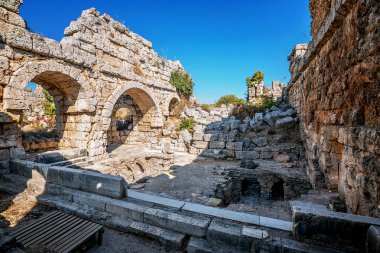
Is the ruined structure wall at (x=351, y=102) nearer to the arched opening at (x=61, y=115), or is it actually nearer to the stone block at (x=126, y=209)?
the stone block at (x=126, y=209)

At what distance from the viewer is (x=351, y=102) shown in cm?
299

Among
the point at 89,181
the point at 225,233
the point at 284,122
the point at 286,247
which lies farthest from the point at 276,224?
the point at 284,122

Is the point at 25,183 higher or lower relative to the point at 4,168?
lower

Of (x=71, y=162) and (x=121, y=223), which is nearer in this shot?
(x=121, y=223)

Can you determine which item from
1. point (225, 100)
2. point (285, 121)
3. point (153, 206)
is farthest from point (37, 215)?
point (225, 100)

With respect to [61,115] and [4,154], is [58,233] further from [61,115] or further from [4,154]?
[61,115]

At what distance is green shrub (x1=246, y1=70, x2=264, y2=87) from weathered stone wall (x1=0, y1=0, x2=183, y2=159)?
946 cm

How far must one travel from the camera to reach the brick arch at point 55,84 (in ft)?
17.9

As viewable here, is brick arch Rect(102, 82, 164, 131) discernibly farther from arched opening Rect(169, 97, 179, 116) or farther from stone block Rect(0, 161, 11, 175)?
stone block Rect(0, 161, 11, 175)

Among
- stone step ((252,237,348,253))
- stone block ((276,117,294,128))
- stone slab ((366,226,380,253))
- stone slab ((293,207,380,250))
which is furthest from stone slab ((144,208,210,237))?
stone block ((276,117,294,128))

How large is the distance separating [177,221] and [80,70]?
6.61 m

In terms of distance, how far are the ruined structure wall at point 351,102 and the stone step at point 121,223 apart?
2.51 meters

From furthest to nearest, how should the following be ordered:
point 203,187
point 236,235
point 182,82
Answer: point 182,82
point 203,187
point 236,235

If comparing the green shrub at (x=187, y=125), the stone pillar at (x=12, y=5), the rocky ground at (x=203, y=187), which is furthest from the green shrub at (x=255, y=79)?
the stone pillar at (x=12, y=5)
